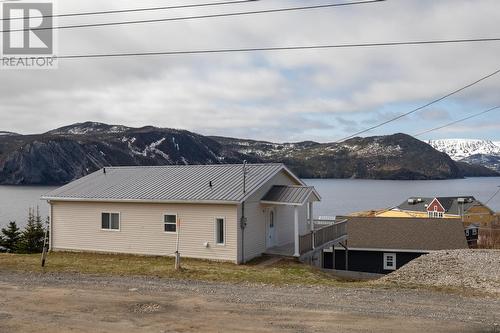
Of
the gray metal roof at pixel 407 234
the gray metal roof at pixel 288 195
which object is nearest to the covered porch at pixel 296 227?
the gray metal roof at pixel 288 195

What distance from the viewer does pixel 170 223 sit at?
2277cm

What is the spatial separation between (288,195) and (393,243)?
17.8m

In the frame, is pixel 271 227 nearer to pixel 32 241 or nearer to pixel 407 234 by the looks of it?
pixel 407 234

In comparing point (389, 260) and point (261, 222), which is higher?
point (261, 222)

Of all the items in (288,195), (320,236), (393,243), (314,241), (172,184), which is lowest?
(393,243)

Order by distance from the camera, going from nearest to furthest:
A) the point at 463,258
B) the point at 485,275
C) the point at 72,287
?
the point at 72,287, the point at 485,275, the point at 463,258

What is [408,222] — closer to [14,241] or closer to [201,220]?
[201,220]

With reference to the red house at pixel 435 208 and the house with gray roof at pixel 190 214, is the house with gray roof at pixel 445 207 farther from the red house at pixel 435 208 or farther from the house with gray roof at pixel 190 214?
the house with gray roof at pixel 190 214

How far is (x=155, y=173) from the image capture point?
27422mm

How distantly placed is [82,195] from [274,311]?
1596 cm

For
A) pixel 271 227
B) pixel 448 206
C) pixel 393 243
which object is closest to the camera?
pixel 271 227

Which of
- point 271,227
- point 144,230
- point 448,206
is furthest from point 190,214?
point 448,206

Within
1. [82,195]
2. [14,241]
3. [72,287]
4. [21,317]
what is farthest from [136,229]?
[14,241]

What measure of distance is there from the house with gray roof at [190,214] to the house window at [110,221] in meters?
0.05
